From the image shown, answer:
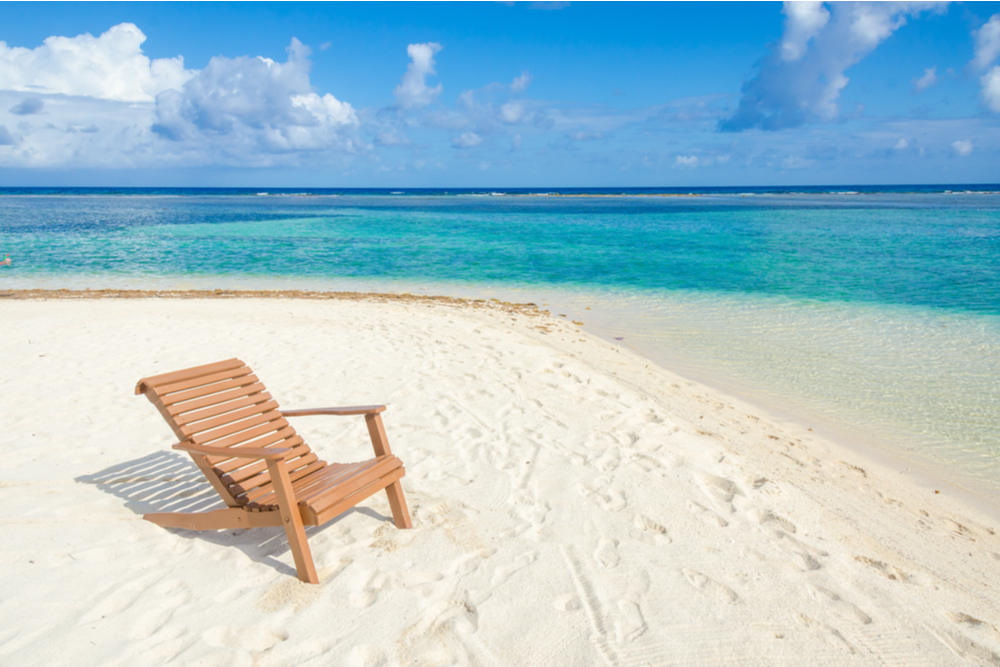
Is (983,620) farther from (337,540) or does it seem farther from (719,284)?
(719,284)

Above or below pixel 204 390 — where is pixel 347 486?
below

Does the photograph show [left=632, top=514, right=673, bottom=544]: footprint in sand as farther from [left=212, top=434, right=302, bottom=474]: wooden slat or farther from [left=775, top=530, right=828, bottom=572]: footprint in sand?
[left=212, top=434, right=302, bottom=474]: wooden slat

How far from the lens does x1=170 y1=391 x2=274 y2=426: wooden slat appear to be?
381cm

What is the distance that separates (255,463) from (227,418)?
375mm

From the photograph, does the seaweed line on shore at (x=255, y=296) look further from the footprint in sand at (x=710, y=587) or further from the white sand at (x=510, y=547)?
the footprint in sand at (x=710, y=587)

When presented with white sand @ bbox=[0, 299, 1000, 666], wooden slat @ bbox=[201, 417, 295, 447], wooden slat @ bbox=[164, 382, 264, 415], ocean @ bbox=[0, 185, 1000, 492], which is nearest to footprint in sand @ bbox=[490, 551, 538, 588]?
white sand @ bbox=[0, 299, 1000, 666]

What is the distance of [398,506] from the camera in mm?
3951

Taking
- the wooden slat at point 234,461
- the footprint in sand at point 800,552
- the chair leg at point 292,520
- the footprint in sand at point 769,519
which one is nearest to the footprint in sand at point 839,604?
the footprint in sand at point 800,552

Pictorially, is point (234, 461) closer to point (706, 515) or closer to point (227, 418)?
point (227, 418)

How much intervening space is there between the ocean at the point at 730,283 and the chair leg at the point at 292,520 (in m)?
5.65

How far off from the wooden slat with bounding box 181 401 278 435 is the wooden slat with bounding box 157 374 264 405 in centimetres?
20

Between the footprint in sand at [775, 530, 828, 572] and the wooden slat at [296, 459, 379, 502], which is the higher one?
the wooden slat at [296, 459, 379, 502]

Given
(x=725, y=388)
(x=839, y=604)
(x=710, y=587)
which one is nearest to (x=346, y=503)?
(x=710, y=587)

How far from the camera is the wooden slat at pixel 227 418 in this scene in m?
3.82
